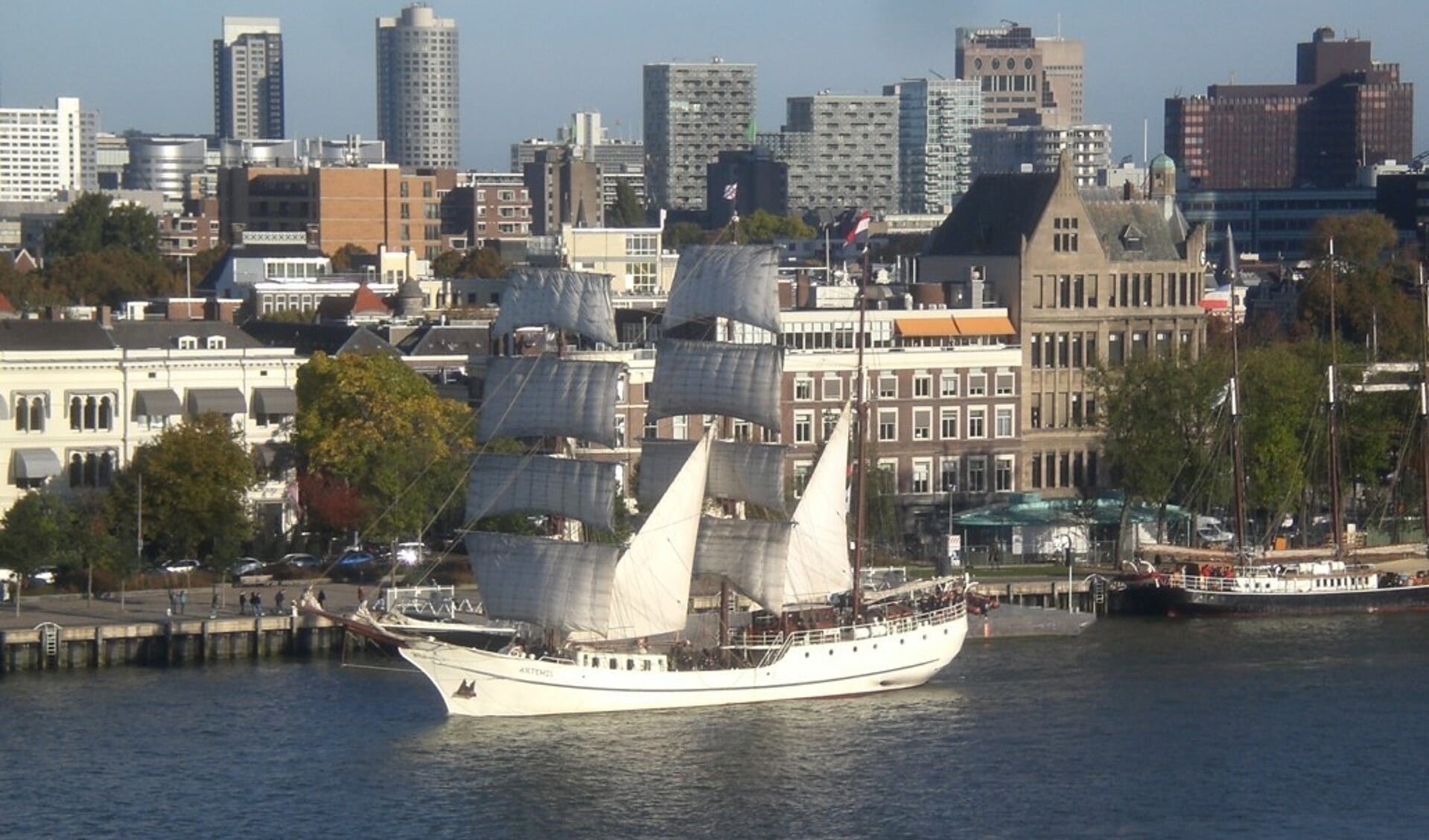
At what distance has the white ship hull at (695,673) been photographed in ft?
263

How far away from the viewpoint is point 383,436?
102m

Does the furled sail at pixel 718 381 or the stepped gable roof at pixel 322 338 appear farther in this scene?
the stepped gable roof at pixel 322 338

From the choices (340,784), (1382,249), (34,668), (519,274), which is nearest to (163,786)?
(340,784)

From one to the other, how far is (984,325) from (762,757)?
43277 mm

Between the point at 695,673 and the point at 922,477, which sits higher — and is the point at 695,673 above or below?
below

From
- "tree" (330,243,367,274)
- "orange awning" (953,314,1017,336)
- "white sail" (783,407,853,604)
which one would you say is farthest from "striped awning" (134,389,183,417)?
"tree" (330,243,367,274)

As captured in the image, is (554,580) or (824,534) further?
(824,534)

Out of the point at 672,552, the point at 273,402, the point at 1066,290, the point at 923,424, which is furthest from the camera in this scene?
the point at 1066,290

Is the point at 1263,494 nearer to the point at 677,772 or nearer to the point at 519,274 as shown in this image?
the point at 519,274

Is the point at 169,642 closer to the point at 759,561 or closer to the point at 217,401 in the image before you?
the point at 759,561

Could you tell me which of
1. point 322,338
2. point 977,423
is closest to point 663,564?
point 977,423

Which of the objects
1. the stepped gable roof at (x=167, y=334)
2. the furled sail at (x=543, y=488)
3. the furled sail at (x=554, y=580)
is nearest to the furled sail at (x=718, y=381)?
the furled sail at (x=543, y=488)

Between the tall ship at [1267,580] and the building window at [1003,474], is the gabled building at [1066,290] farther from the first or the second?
the tall ship at [1267,580]

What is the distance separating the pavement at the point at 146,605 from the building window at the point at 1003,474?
27.5 metres
